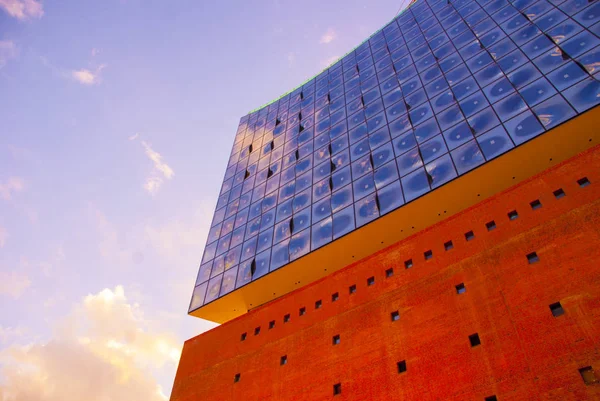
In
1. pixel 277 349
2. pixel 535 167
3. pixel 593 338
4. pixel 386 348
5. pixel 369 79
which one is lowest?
pixel 593 338

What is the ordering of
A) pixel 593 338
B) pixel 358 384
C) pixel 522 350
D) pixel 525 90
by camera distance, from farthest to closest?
pixel 525 90, pixel 358 384, pixel 522 350, pixel 593 338

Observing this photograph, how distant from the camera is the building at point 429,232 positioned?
11484mm

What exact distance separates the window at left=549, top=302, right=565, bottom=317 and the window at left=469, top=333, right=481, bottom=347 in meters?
1.84

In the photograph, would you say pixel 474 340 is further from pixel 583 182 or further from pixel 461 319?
pixel 583 182

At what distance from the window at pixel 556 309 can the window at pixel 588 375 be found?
1362 mm

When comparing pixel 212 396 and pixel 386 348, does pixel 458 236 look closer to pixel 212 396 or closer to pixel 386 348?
pixel 386 348

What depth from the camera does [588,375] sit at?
31.9ft

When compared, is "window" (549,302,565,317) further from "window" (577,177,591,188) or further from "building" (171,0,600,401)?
"window" (577,177,591,188)

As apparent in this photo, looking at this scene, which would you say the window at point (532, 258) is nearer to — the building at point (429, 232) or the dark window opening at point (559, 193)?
the building at point (429, 232)

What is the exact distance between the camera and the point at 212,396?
17.1m

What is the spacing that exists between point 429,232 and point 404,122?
26.9 feet

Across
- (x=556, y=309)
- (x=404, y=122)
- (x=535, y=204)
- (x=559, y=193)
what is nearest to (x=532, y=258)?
(x=556, y=309)

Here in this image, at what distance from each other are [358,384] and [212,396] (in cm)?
644

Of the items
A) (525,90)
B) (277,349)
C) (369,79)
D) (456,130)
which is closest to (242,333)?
(277,349)
